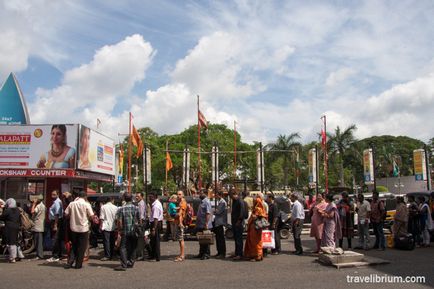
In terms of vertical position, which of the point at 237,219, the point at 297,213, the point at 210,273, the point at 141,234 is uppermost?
the point at 297,213

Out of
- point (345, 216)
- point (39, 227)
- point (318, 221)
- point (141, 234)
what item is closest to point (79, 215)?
point (141, 234)

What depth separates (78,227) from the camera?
10531mm

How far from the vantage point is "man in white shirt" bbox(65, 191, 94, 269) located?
10523mm

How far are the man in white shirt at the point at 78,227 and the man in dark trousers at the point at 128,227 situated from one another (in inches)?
30.7

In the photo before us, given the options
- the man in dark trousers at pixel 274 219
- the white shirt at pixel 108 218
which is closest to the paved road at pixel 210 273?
the man in dark trousers at pixel 274 219

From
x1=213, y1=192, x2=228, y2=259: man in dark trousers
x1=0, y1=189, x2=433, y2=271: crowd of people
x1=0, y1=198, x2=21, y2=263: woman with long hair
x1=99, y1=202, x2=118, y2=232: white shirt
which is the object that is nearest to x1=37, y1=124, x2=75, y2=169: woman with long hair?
x1=0, y1=189, x2=433, y2=271: crowd of people

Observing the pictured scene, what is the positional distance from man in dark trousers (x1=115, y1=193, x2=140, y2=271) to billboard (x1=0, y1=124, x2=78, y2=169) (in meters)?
8.33

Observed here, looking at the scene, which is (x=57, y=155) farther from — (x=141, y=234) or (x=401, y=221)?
(x=401, y=221)

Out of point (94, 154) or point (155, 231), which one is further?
point (94, 154)

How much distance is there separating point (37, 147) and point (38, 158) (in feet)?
1.53

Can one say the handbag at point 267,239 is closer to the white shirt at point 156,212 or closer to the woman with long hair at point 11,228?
the white shirt at point 156,212

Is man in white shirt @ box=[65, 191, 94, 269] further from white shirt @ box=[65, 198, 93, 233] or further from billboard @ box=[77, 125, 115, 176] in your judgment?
billboard @ box=[77, 125, 115, 176]

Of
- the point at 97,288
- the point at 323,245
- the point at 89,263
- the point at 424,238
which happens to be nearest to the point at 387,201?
the point at 424,238

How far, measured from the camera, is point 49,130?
1845 cm
